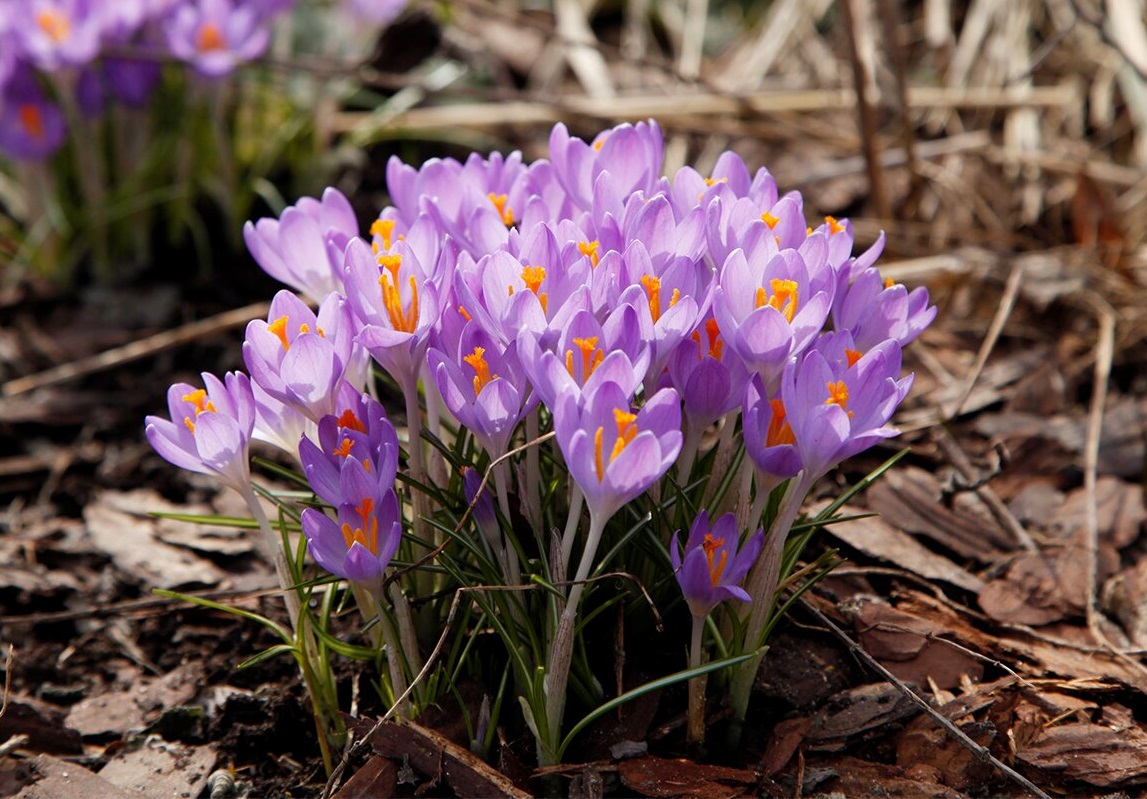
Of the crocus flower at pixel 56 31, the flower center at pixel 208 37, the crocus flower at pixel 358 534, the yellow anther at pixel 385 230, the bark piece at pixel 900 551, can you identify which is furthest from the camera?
the flower center at pixel 208 37

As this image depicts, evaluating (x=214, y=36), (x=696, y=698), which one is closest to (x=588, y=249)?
(x=696, y=698)

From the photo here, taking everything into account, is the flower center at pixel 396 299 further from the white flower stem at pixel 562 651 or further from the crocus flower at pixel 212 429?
the white flower stem at pixel 562 651

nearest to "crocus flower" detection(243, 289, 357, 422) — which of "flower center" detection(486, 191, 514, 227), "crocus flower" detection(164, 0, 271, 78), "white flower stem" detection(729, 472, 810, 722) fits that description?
"flower center" detection(486, 191, 514, 227)

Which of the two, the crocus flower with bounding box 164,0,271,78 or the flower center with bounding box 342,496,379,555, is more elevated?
the crocus flower with bounding box 164,0,271,78

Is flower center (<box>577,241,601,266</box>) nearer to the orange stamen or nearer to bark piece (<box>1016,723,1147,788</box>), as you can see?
the orange stamen

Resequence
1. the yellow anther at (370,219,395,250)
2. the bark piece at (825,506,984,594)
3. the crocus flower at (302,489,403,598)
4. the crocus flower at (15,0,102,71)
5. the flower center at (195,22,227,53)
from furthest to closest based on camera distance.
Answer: the flower center at (195,22,227,53) < the crocus flower at (15,0,102,71) < the bark piece at (825,506,984,594) < the yellow anther at (370,219,395,250) < the crocus flower at (302,489,403,598)

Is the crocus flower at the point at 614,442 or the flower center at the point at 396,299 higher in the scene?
the flower center at the point at 396,299

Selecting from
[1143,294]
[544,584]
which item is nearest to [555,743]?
[544,584]

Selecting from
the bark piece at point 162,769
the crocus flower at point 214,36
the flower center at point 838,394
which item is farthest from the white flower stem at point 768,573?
the crocus flower at point 214,36
